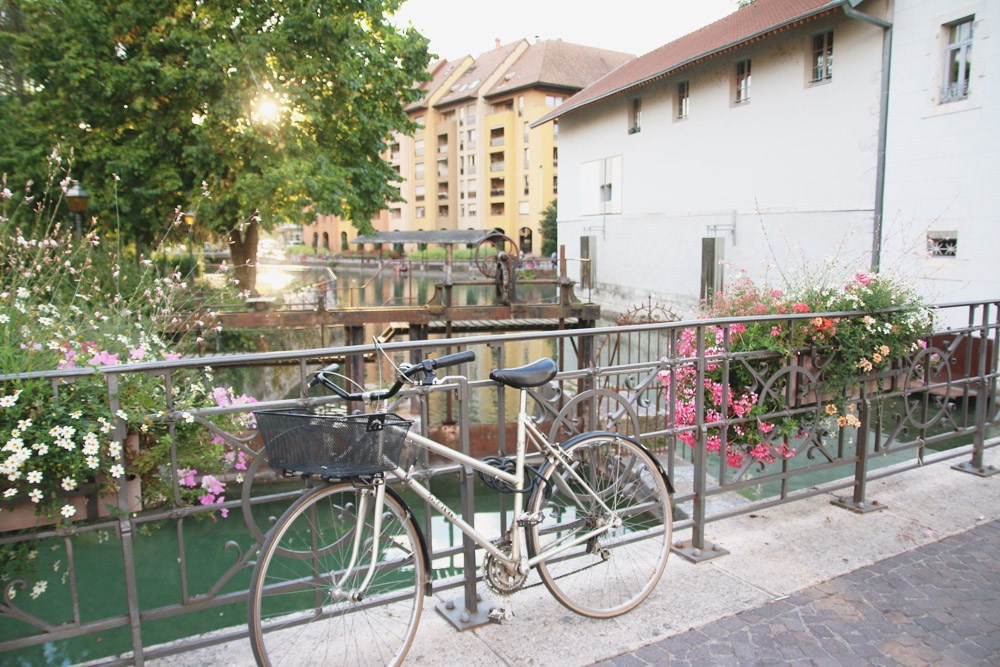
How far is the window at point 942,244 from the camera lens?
13227 millimetres

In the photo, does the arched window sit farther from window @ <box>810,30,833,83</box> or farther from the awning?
window @ <box>810,30,833,83</box>

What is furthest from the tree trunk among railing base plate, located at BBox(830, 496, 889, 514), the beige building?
the beige building

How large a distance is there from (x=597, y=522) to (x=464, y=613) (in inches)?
24.7

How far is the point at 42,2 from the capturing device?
1359cm

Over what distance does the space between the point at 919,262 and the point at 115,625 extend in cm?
1489

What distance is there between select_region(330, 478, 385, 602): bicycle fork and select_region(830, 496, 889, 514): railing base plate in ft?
9.59

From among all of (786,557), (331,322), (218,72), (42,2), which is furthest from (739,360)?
(42,2)

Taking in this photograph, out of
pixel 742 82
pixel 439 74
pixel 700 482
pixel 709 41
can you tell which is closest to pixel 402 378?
pixel 700 482

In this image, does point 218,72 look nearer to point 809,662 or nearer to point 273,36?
point 273,36

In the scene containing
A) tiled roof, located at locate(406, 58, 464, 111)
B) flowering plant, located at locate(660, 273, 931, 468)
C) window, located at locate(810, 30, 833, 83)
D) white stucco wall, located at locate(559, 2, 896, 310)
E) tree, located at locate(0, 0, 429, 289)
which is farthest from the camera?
tiled roof, located at locate(406, 58, 464, 111)

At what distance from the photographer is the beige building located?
48469 mm

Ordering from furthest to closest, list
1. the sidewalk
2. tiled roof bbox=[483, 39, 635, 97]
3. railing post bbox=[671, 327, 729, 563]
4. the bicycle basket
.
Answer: tiled roof bbox=[483, 39, 635, 97]
railing post bbox=[671, 327, 729, 563]
the sidewalk
the bicycle basket

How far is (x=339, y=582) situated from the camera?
7.51 feet

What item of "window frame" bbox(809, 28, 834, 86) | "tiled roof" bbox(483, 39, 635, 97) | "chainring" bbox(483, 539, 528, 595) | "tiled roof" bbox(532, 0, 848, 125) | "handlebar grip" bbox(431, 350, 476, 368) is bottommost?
"chainring" bbox(483, 539, 528, 595)
